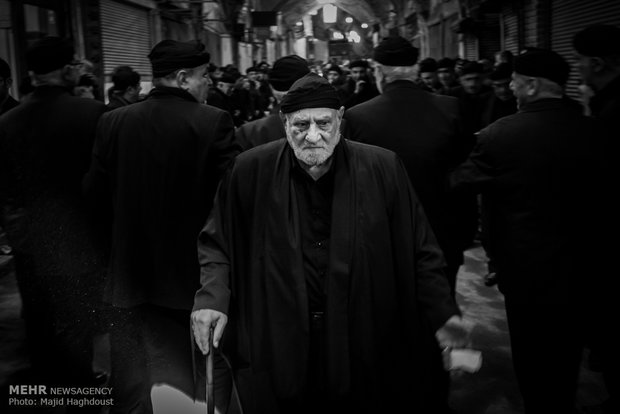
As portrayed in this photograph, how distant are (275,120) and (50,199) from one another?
137 cm

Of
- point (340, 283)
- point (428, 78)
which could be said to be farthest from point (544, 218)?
point (428, 78)

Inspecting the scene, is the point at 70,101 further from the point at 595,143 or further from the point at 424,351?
the point at 595,143

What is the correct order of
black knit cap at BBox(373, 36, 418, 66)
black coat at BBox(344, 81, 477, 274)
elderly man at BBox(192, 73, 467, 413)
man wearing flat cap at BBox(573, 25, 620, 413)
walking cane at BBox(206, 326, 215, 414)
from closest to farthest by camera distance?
walking cane at BBox(206, 326, 215, 414), elderly man at BBox(192, 73, 467, 413), man wearing flat cap at BBox(573, 25, 620, 413), black coat at BBox(344, 81, 477, 274), black knit cap at BBox(373, 36, 418, 66)

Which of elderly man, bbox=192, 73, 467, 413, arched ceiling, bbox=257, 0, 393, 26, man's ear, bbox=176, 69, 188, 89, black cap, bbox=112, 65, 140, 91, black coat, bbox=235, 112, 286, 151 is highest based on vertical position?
arched ceiling, bbox=257, 0, 393, 26

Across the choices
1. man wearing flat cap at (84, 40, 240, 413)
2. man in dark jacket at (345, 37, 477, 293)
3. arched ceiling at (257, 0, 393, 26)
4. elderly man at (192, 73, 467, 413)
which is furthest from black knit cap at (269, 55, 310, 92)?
arched ceiling at (257, 0, 393, 26)

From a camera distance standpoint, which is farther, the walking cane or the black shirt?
the black shirt

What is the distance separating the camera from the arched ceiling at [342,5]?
3891 centimetres

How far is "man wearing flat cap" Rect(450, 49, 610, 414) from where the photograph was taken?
3.06 metres

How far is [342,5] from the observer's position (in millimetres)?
49875

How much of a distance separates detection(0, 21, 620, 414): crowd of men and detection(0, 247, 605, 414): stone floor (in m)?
0.36

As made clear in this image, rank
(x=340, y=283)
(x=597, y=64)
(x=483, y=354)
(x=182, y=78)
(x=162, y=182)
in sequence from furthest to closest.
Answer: (x=483, y=354), (x=597, y=64), (x=182, y=78), (x=162, y=182), (x=340, y=283)

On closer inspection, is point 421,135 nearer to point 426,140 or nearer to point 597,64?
point 426,140

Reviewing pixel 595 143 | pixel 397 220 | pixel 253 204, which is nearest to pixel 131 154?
pixel 253 204

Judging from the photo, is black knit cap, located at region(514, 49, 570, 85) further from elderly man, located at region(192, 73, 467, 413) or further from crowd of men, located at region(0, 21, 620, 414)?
elderly man, located at region(192, 73, 467, 413)
